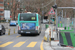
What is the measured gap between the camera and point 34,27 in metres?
22.3

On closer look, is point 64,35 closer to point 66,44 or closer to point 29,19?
point 66,44

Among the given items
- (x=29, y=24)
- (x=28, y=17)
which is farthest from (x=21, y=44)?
(x=28, y=17)

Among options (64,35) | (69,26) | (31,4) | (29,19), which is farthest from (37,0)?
(64,35)

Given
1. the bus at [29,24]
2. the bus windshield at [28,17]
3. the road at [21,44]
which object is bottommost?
the road at [21,44]

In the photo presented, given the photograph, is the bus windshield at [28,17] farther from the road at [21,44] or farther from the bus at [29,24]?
the road at [21,44]

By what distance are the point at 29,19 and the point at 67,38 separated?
10.1 metres

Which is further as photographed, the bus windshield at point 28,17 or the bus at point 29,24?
the bus windshield at point 28,17

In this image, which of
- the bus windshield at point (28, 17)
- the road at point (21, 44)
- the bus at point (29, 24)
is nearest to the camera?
the road at point (21, 44)

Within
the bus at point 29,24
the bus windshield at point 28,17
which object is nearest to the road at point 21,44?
the bus at point 29,24

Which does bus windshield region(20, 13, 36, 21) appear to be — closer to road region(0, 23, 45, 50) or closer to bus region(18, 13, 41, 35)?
bus region(18, 13, 41, 35)

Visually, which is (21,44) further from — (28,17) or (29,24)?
(28,17)

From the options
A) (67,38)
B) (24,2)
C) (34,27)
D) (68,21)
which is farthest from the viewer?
(24,2)

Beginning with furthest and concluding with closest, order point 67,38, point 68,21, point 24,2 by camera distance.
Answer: point 24,2 < point 68,21 < point 67,38

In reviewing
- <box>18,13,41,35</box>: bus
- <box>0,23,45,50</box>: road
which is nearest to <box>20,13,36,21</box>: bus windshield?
<box>18,13,41,35</box>: bus
